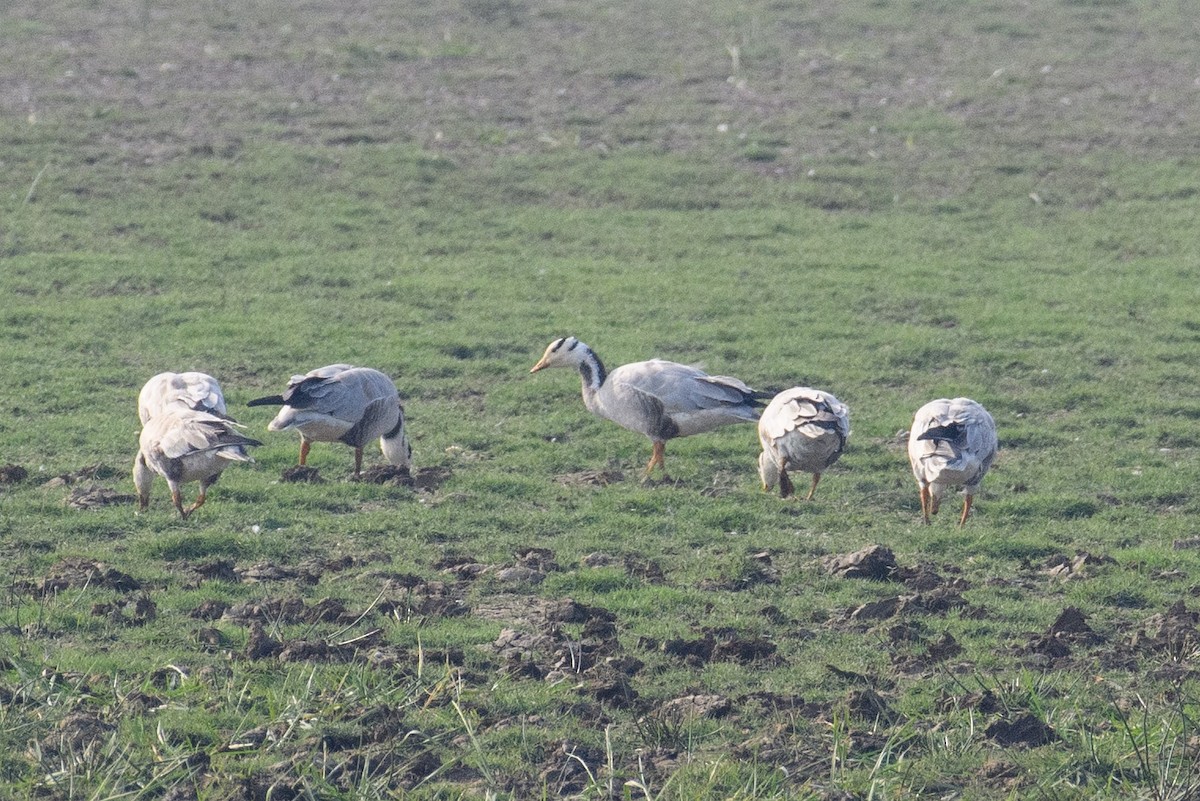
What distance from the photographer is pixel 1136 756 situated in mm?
6531

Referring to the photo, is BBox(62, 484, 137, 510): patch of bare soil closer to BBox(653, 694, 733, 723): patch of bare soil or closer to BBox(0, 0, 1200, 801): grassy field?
BBox(0, 0, 1200, 801): grassy field

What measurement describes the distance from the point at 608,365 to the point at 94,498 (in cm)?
493

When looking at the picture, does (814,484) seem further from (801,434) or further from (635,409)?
(635,409)

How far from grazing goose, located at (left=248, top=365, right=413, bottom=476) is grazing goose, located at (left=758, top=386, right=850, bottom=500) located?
254 cm

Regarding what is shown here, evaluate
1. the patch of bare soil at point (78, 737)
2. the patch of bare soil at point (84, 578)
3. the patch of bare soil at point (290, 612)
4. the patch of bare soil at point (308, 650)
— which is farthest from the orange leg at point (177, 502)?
the patch of bare soil at point (78, 737)

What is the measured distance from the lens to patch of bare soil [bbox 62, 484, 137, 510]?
32.8ft

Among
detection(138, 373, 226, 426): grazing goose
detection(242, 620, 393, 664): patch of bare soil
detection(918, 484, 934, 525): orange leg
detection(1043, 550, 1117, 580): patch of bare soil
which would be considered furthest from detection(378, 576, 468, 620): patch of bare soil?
detection(1043, 550, 1117, 580): patch of bare soil

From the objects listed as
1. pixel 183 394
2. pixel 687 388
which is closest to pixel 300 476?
pixel 183 394

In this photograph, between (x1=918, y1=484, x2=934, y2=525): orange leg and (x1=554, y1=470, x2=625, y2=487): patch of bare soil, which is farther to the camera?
(x1=554, y1=470, x2=625, y2=487): patch of bare soil

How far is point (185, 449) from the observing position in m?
9.36

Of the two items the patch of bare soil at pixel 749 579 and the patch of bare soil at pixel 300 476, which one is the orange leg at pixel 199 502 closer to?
the patch of bare soil at pixel 300 476

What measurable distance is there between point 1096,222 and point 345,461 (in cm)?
1100

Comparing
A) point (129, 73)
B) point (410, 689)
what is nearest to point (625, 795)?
point (410, 689)

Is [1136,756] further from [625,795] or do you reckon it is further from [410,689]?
[410,689]
